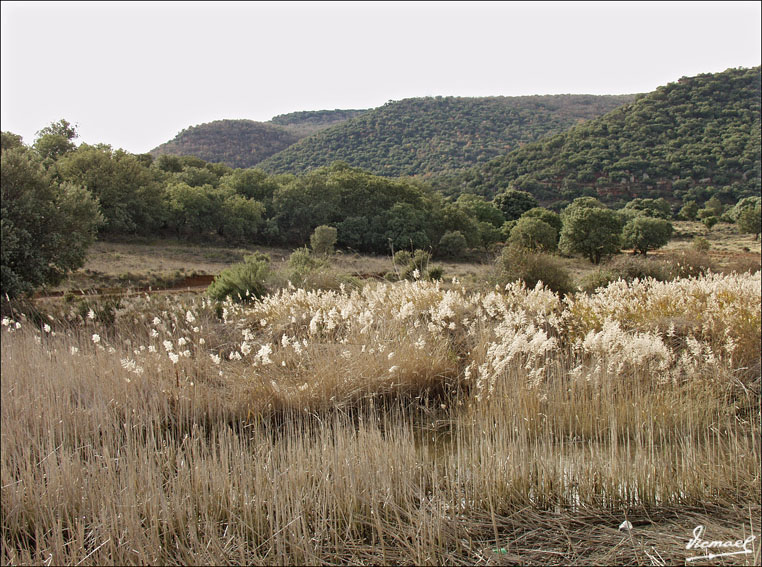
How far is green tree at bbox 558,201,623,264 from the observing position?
17828mm

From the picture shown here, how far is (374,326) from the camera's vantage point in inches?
246

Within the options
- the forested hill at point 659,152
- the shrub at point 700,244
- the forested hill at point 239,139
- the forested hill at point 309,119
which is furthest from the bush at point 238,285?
the forested hill at point 309,119

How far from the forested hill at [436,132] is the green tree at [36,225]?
2175cm

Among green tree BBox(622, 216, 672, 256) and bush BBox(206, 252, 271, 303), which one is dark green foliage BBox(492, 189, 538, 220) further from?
bush BBox(206, 252, 271, 303)

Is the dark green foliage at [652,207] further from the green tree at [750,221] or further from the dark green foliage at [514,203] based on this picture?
the green tree at [750,221]

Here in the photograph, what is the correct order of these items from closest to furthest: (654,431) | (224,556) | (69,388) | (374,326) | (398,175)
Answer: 1. (224,556)
2. (654,431)
3. (69,388)
4. (374,326)
5. (398,175)

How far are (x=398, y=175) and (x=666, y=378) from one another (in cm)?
3579

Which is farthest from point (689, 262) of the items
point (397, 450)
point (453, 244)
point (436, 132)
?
point (436, 132)

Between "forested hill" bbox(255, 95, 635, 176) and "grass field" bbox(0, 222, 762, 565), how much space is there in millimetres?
25319

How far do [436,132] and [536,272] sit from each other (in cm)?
3405

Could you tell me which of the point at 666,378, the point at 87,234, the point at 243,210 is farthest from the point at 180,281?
the point at 666,378

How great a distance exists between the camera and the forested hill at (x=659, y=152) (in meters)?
17.8

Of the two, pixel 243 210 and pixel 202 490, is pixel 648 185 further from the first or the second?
pixel 243 210

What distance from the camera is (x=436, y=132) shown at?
141 feet
